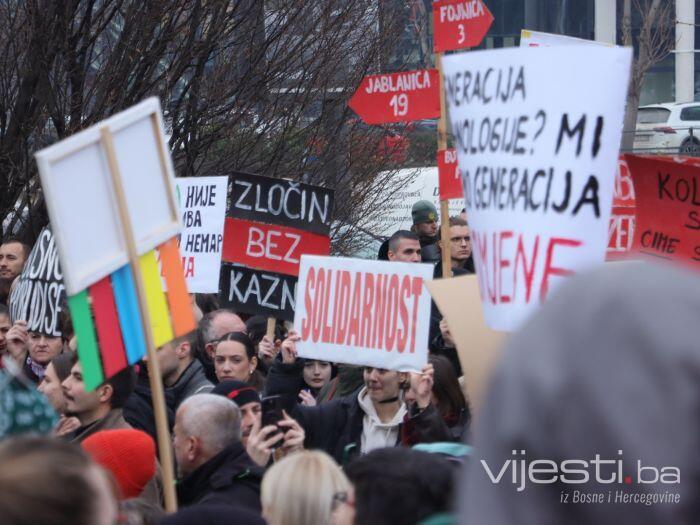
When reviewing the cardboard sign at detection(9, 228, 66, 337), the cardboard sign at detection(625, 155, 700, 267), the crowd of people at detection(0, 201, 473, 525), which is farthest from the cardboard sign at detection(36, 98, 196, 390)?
the cardboard sign at detection(9, 228, 66, 337)

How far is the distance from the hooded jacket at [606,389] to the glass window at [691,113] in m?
27.0

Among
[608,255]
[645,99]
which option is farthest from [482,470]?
[645,99]

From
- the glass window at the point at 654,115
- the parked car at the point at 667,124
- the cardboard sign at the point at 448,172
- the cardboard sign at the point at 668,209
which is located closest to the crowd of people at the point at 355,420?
the cardboard sign at the point at 448,172

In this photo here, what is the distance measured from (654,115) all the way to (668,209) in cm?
2338

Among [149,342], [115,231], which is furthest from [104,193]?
[149,342]

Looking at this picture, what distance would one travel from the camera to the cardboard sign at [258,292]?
6.98 m

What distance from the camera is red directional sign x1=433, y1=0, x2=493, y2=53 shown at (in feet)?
25.6

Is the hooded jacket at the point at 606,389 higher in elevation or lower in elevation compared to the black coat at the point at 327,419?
higher

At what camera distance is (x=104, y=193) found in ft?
12.9

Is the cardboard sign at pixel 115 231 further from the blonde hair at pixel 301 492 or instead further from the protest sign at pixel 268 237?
the protest sign at pixel 268 237

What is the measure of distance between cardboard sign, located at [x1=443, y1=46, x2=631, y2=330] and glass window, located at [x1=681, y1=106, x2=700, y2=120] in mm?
24512

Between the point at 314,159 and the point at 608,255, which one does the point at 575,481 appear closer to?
the point at 608,255

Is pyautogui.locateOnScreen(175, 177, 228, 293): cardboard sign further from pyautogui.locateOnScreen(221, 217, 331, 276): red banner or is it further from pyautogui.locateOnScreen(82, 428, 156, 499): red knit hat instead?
pyautogui.locateOnScreen(82, 428, 156, 499): red knit hat

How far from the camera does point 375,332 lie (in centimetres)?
584
